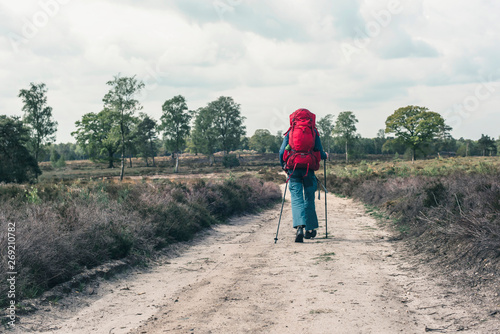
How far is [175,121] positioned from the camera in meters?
80.7

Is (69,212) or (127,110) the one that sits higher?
(127,110)

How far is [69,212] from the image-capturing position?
7602 millimetres

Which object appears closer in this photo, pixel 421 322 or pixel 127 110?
pixel 421 322

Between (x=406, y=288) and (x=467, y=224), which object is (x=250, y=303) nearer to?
(x=406, y=288)

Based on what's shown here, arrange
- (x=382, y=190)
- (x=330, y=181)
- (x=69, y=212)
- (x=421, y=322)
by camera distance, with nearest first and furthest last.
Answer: (x=421, y=322), (x=69, y=212), (x=382, y=190), (x=330, y=181)

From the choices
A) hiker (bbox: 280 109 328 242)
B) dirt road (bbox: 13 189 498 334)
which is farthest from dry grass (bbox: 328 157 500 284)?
hiker (bbox: 280 109 328 242)

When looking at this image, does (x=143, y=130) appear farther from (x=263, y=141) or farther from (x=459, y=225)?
(x=459, y=225)

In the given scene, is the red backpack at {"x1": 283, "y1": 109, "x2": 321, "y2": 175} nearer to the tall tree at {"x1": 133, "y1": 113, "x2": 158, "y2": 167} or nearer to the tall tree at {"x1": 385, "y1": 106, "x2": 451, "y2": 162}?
the tall tree at {"x1": 385, "y1": 106, "x2": 451, "y2": 162}

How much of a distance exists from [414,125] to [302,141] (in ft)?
258

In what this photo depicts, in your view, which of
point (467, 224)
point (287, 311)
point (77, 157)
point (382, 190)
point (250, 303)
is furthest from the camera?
→ point (77, 157)

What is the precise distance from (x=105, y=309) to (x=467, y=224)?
551cm

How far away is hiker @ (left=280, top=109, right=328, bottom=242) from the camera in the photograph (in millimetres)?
8539

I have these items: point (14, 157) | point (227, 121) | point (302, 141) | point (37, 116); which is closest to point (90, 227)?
point (302, 141)

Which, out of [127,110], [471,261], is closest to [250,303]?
[471,261]
